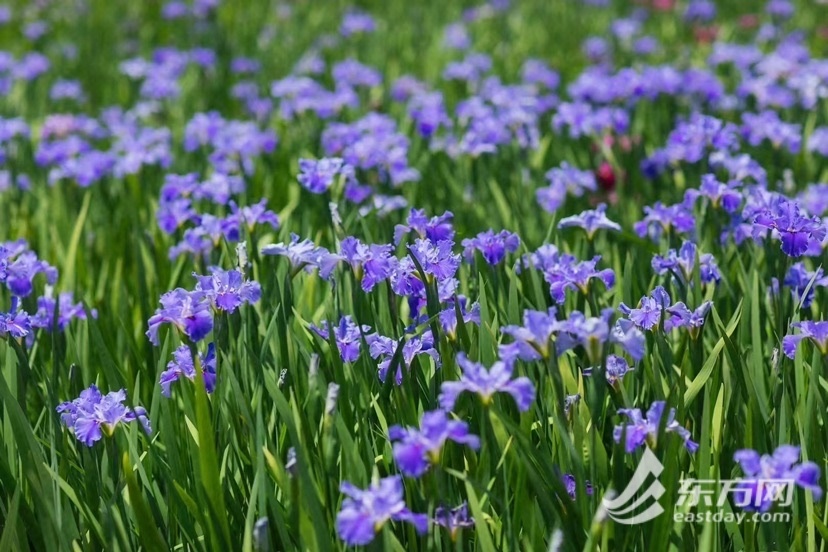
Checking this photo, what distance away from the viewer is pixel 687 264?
2.12 m

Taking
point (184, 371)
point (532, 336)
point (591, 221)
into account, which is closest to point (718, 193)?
point (591, 221)

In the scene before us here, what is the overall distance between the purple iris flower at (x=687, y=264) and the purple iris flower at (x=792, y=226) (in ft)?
0.64

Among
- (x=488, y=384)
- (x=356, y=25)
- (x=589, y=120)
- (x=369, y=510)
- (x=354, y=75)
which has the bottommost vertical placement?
(x=369, y=510)

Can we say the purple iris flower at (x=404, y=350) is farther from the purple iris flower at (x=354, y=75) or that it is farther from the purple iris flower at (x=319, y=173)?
the purple iris flower at (x=354, y=75)

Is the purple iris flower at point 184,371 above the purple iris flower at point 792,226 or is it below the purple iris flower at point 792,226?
below

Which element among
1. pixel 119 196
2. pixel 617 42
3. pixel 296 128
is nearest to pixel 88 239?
pixel 119 196

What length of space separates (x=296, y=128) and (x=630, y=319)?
9.72 ft

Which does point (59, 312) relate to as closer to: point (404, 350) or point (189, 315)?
point (189, 315)

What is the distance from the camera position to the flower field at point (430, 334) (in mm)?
1563

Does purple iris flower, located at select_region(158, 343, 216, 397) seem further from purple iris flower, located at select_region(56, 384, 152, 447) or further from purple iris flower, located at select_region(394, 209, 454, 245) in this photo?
purple iris flower, located at select_region(394, 209, 454, 245)

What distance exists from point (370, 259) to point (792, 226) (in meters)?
0.85

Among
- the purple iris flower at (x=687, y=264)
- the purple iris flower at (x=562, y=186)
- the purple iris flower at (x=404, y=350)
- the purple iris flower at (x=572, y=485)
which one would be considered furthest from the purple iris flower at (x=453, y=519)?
the purple iris flower at (x=562, y=186)

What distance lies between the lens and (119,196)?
145 inches

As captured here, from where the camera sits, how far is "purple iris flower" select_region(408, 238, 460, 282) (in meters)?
1.85
